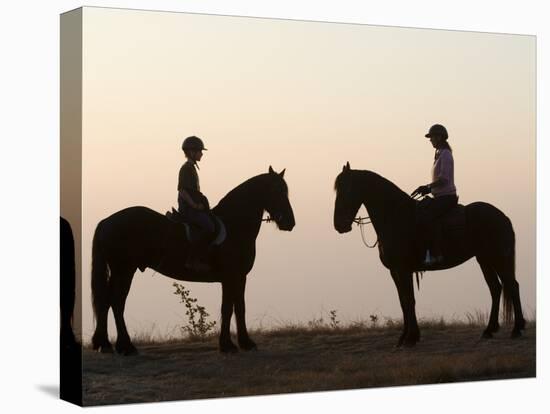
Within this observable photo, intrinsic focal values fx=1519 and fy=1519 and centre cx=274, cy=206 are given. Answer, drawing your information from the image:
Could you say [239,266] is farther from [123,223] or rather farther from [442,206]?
[442,206]

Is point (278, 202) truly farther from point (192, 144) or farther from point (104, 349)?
point (104, 349)

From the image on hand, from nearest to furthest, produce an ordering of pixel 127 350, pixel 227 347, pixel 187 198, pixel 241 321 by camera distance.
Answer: pixel 127 350 → pixel 187 198 → pixel 227 347 → pixel 241 321

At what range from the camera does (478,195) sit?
16094 mm

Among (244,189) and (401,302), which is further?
(401,302)

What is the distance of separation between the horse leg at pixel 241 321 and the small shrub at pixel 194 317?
0.94 ft

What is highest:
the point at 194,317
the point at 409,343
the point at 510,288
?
the point at 510,288

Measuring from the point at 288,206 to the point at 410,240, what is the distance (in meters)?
1.45

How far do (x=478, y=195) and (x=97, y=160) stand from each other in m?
4.31

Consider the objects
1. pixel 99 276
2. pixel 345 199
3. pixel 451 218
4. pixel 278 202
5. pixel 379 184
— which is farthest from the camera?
pixel 451 218

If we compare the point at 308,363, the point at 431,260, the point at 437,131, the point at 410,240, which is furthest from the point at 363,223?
the point at 308,363

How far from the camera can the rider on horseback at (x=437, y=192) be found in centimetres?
1575

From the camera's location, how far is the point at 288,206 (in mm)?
15141

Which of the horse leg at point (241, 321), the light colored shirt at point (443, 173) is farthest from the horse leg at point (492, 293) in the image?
the horse leg at point (241, 321)

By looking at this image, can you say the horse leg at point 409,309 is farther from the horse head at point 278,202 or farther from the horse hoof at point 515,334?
the horse head at point 278,202
